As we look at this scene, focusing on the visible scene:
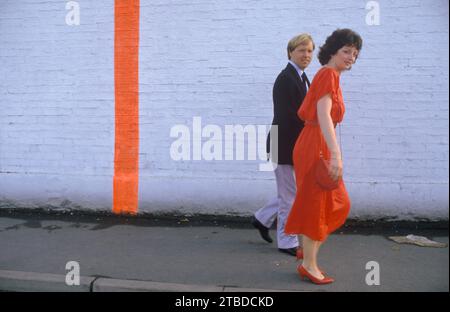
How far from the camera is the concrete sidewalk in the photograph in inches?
129

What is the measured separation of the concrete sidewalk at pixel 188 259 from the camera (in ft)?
10.7

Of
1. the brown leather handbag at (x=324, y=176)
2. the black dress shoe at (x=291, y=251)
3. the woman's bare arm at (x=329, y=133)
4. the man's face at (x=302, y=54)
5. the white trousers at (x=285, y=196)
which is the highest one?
the man's face at (x=302, y=54)

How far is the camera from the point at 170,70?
516 cm

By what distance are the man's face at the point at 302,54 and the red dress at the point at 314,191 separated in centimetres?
63

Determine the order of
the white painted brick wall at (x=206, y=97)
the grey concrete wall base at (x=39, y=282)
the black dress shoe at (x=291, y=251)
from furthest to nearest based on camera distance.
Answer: the white painted brick wall at (x=206, y=97) < the black dress shoe at (x=291, y=251) < the grey concrete wall base at (x=39, y=282)

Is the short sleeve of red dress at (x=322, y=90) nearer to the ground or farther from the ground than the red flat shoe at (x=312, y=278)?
farther from the ground

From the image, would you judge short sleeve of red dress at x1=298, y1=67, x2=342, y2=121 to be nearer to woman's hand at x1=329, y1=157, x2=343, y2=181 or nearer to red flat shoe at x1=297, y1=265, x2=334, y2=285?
woman's hand at x1=329, y1=157, x2=343, y2=181

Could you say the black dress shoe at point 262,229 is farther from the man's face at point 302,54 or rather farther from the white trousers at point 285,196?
the man's face at point 302,54

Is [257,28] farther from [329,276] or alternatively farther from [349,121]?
[329,276]

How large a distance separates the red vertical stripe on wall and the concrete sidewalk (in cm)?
49

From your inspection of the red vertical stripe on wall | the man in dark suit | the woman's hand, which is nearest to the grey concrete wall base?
the man in dark suit

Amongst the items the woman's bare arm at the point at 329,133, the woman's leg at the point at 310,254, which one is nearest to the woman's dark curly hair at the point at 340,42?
the woman's bare arm at the point at 329,133

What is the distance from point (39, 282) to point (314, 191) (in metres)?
2.30
